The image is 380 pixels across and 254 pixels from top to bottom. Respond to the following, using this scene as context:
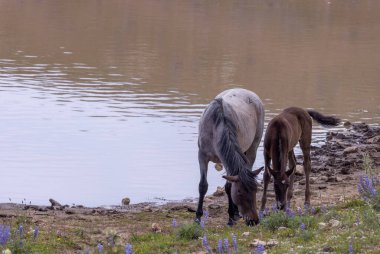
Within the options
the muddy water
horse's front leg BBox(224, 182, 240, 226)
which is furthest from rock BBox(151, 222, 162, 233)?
the muddy water

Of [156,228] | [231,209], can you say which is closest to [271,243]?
[156,228]

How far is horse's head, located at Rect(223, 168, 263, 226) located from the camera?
32.0 feet

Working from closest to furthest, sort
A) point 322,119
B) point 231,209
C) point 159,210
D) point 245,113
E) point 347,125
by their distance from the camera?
point 231,209 < point 245,113 < point 159,210 < point 322,119 < point 347,125

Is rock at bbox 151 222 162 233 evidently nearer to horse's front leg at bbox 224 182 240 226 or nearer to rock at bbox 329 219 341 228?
horse's front leg at bbox 224 182 240 226

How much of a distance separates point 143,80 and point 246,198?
533 inches

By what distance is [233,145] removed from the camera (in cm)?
1013

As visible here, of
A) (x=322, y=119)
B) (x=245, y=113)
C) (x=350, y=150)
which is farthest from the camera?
(x=350, y=150)

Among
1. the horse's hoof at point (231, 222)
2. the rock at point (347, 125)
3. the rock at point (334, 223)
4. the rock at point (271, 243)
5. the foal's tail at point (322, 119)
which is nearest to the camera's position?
the rock at point (271, 243)

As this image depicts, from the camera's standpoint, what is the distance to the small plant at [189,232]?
28.6 ft

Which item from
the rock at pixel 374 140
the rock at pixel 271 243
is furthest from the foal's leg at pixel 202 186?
the rock at pixel 374 140

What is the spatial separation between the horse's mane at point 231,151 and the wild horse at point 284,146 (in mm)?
633

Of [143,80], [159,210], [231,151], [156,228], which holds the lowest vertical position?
[143,80]

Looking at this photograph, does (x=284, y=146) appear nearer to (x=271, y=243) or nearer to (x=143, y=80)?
(x=271, y=243)

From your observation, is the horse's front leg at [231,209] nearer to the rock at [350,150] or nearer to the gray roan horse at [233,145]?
the gray roan horse at [233,145]
